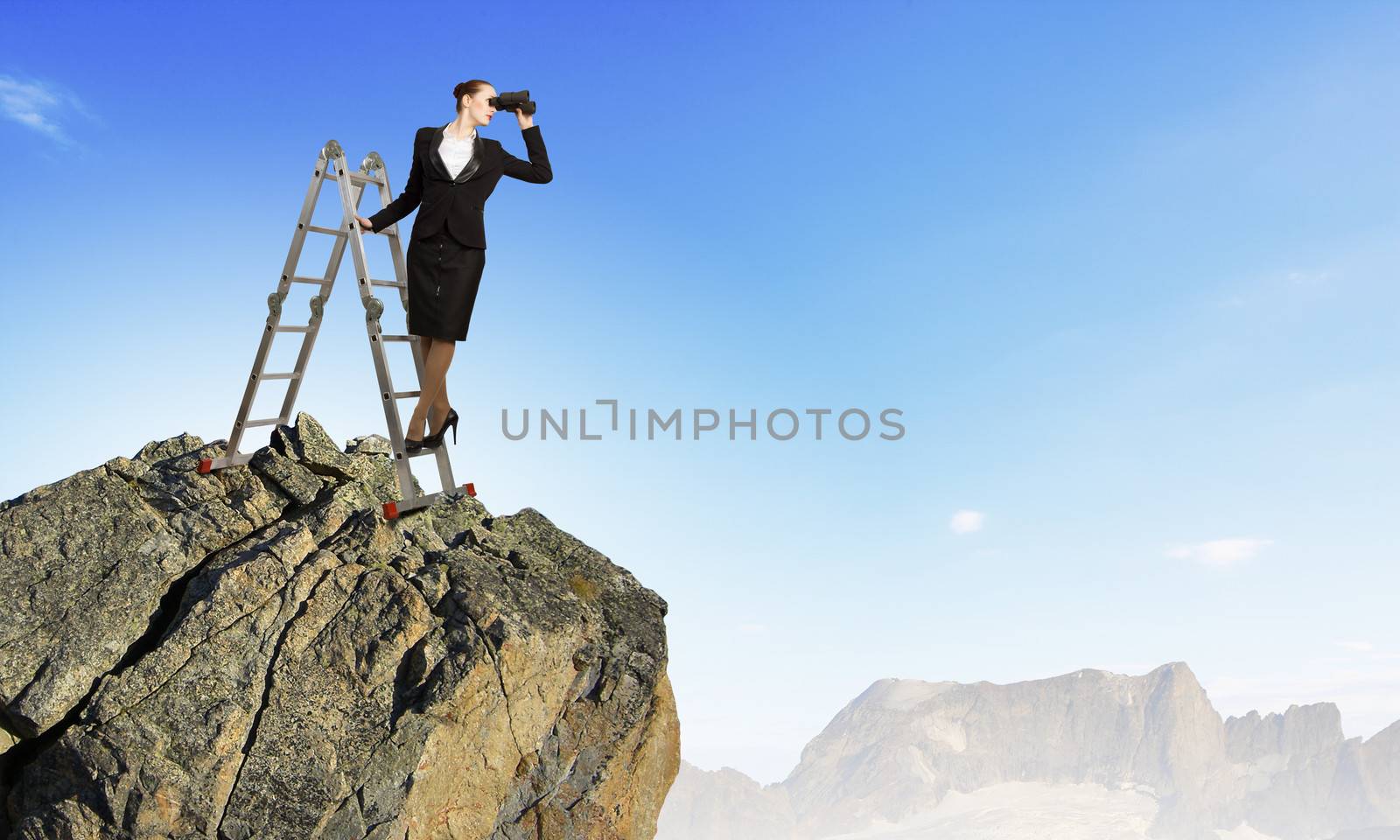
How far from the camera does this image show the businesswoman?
9203 mm

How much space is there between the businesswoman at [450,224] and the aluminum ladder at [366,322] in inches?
11.2

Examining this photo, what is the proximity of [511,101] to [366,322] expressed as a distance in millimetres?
2469

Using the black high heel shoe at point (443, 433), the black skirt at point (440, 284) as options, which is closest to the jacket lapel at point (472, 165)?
the black skirt at point (440, 284)

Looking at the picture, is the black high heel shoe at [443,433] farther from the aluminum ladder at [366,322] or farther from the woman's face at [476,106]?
the woman's face at [476,106]

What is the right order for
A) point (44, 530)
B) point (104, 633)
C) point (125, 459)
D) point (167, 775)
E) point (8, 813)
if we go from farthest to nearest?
point (125, 459)
point (44, 530)
point (104, 633)
point (8, 813)
point (167, 775)

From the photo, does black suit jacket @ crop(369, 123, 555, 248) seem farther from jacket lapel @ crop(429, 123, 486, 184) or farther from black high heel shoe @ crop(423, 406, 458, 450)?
black high heel shoe @ crop(423, 406, 458, 450)

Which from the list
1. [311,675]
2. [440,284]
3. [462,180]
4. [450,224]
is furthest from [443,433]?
[311,675]

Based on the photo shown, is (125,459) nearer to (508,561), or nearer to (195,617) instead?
(195,617)

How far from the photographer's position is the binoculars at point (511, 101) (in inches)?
369

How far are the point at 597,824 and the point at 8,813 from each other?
171 inches

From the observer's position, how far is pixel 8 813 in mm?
7426

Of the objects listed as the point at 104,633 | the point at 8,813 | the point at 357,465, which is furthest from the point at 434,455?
the point at 8,813

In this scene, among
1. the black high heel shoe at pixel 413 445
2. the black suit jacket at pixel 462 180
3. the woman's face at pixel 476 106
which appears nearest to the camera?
the black suit jacket at pixel 462 180

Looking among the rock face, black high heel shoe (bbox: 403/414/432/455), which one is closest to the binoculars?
black high heel shoe (bbox: 403/414/432/455)
